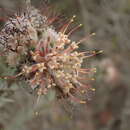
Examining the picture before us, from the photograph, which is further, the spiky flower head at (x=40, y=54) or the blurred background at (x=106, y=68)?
the blurred background at (x=106, y=68)

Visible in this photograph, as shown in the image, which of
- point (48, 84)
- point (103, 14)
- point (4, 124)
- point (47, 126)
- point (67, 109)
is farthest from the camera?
point (103, 14)

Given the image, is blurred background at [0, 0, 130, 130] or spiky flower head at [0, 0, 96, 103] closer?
spiky flower head at [0, 0, 96, 103]

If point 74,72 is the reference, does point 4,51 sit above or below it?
above

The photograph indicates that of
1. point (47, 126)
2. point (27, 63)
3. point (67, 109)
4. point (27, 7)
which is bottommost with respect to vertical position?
point (47, 126)

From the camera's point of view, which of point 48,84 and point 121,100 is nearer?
point 48,84

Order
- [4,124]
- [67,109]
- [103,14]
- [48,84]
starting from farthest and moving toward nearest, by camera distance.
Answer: [103,14]
[4,124]
[67,109]
[48,84]

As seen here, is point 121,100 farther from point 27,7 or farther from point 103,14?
point 27,7

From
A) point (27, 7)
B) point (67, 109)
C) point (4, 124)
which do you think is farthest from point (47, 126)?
point (27, 7)

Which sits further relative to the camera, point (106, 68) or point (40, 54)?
point (106, 68)
